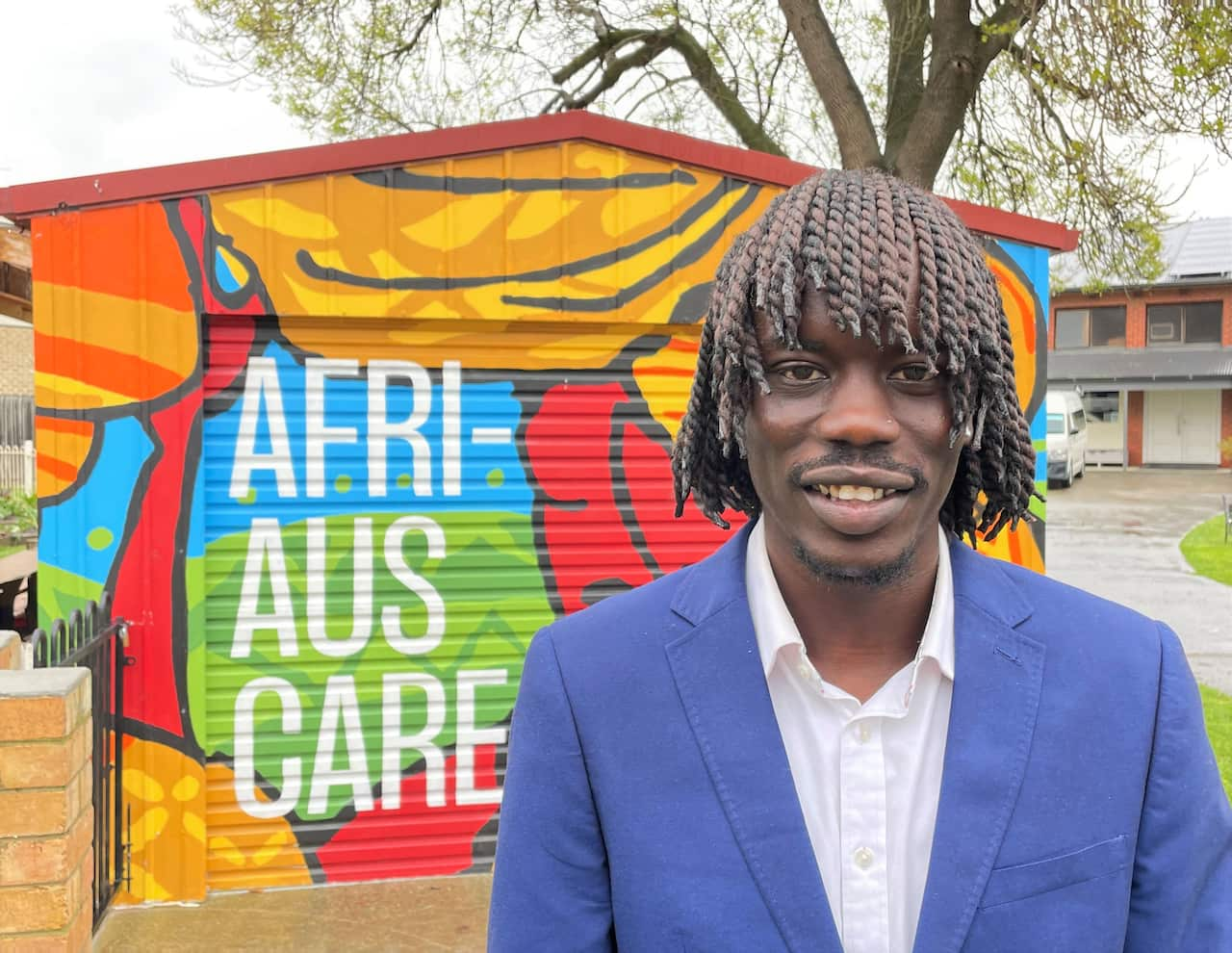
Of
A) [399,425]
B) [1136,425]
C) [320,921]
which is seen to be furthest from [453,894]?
[1136,425]

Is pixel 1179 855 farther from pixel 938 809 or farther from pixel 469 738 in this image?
pixel 469 738

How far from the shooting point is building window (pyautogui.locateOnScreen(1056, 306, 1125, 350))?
34250 millimetres

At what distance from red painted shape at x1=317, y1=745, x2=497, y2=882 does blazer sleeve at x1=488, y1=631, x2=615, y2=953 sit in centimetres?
386

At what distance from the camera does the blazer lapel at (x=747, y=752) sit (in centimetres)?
137

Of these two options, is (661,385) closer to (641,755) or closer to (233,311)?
(233,311)

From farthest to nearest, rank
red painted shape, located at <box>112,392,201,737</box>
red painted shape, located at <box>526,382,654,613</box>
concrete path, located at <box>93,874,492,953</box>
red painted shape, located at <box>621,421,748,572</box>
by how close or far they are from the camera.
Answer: red painted shape, located at <box>621,421,748,572</box> < red painted shape, located at <box>526,382,654,613</box> < red painted shape, located at <box>112,392,201,737</box> < concrete path, located at <box>93,874,492,953</box>

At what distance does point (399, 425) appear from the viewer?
17.1 ft

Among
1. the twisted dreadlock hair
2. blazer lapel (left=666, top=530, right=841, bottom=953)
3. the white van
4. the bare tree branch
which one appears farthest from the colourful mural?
the white van

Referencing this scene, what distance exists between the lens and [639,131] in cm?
520

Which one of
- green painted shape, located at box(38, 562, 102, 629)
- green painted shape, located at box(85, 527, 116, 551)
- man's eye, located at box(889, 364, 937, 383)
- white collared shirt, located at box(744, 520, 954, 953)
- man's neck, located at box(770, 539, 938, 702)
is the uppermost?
man's eye, located at box(889, 364, 937, 383)

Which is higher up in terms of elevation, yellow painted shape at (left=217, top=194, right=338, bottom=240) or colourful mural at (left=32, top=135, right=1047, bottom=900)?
yellow painted shape at (left=217, top=194, right=338, bottom=240)

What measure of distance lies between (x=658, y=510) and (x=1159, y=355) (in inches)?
1264

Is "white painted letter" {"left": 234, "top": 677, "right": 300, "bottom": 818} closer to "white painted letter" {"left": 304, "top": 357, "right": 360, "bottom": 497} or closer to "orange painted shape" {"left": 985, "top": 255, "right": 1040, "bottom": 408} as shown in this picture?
"white painted letter" {"left": 304, "top": 357, "right": 360, "bottom": 497}

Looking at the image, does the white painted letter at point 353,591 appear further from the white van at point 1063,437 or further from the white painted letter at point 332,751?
the white van at point 1063,437
